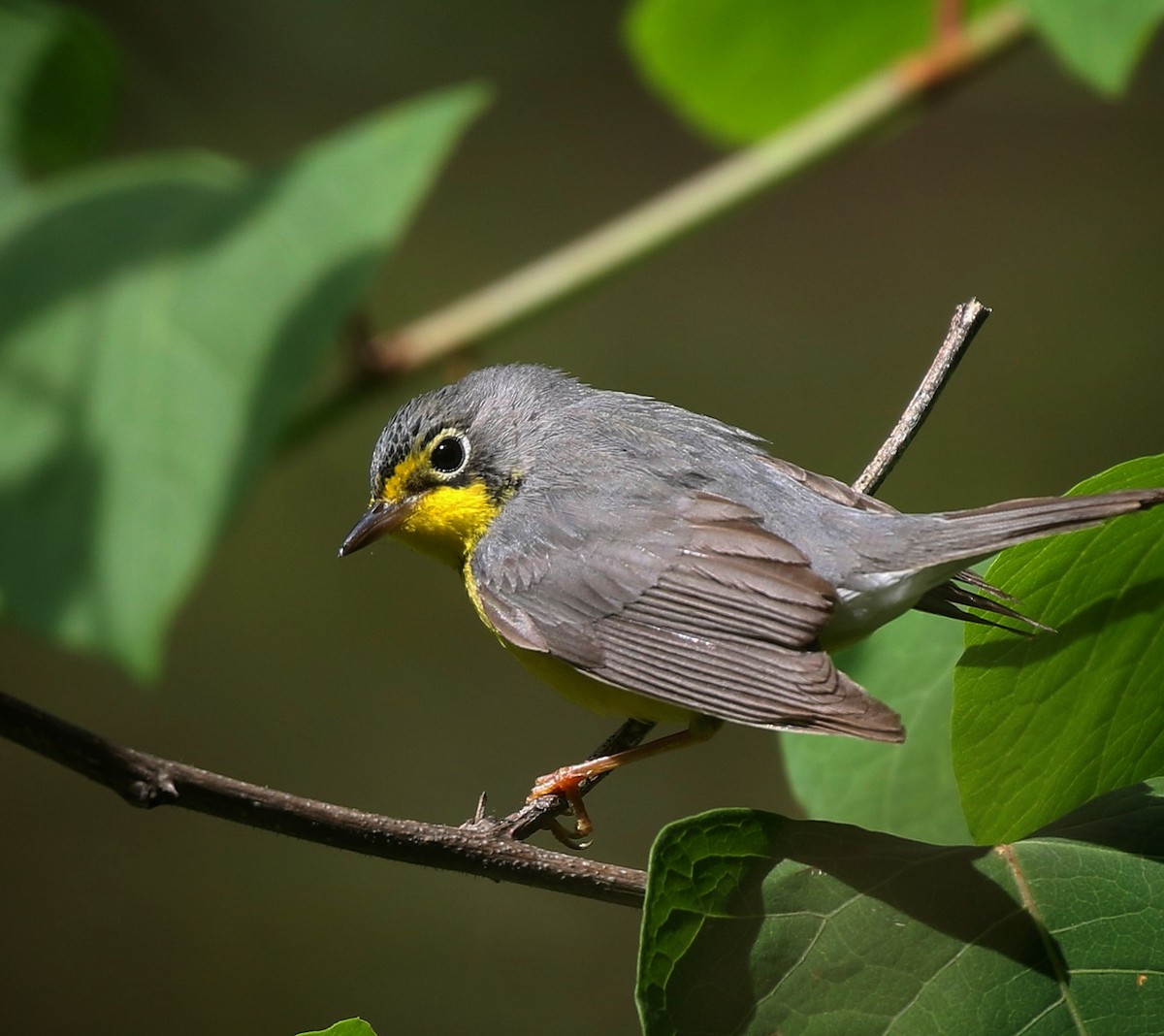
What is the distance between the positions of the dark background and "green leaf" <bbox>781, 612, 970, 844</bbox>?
5514 millimetres

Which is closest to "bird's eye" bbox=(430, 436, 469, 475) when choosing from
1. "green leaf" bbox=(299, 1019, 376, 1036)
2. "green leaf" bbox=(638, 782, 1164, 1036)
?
"green leaf" bbox=(638, 782, 1164, 1036)

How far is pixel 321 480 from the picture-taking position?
936 centimetres

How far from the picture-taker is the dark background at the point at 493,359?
8539mm

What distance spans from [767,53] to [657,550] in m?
1.89

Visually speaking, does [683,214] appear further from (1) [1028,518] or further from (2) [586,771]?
(1) [1028,518]

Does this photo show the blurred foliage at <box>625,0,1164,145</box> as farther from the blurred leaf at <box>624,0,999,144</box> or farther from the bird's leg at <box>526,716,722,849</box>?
the bird's leg at <box>526,716,722,849</box>

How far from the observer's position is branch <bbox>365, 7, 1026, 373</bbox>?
11.6 feet

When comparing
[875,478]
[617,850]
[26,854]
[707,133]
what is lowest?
[26,854]

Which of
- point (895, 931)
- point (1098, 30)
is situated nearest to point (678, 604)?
point (895, 931)

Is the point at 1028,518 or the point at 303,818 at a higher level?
the point at 1028,518

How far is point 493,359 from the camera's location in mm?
7352

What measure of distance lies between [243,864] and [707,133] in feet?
20.8

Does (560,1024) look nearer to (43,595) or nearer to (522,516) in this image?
(522,516)

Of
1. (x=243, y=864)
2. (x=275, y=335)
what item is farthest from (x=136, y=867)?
(x=275, y=335)
